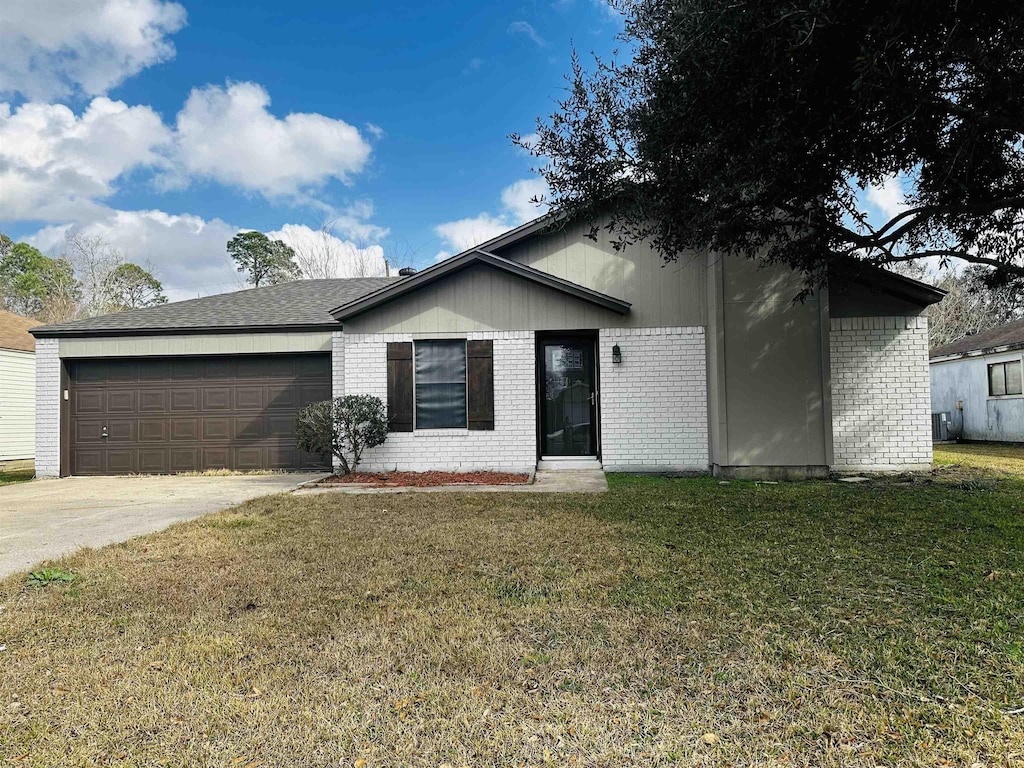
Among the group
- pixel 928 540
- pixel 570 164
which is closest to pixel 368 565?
pixel 928 540

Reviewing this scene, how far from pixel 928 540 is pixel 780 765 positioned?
3828mm

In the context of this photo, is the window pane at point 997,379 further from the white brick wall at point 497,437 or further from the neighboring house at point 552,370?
the white brick wall at point 497,437

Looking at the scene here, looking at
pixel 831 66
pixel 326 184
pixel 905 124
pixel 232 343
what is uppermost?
pixel 326 184

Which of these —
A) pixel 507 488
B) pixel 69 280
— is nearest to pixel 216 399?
pixel 507 488

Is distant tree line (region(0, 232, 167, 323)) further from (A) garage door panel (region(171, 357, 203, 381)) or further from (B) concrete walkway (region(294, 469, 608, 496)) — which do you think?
(B) concrete walkway (region(294, 469, 608, 496))

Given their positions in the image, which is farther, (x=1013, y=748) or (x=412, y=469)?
(x=412, y=469)

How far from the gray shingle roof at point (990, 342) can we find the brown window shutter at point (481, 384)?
13097 millimetres

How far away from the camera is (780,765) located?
191 centimetres

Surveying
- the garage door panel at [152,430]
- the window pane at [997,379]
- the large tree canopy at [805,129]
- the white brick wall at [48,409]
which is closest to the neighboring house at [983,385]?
the window pane at [997,379]

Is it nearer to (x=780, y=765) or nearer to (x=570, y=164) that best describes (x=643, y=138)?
(x=570, y=164)

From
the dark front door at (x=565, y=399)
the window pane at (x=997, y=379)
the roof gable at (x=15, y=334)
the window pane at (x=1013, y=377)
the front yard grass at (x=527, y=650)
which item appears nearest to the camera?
the front yard grass at (x=527, y=650)

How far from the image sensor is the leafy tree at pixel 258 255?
33656mm

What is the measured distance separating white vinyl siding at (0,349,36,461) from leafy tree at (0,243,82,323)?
15.1m

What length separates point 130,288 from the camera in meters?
31.7
